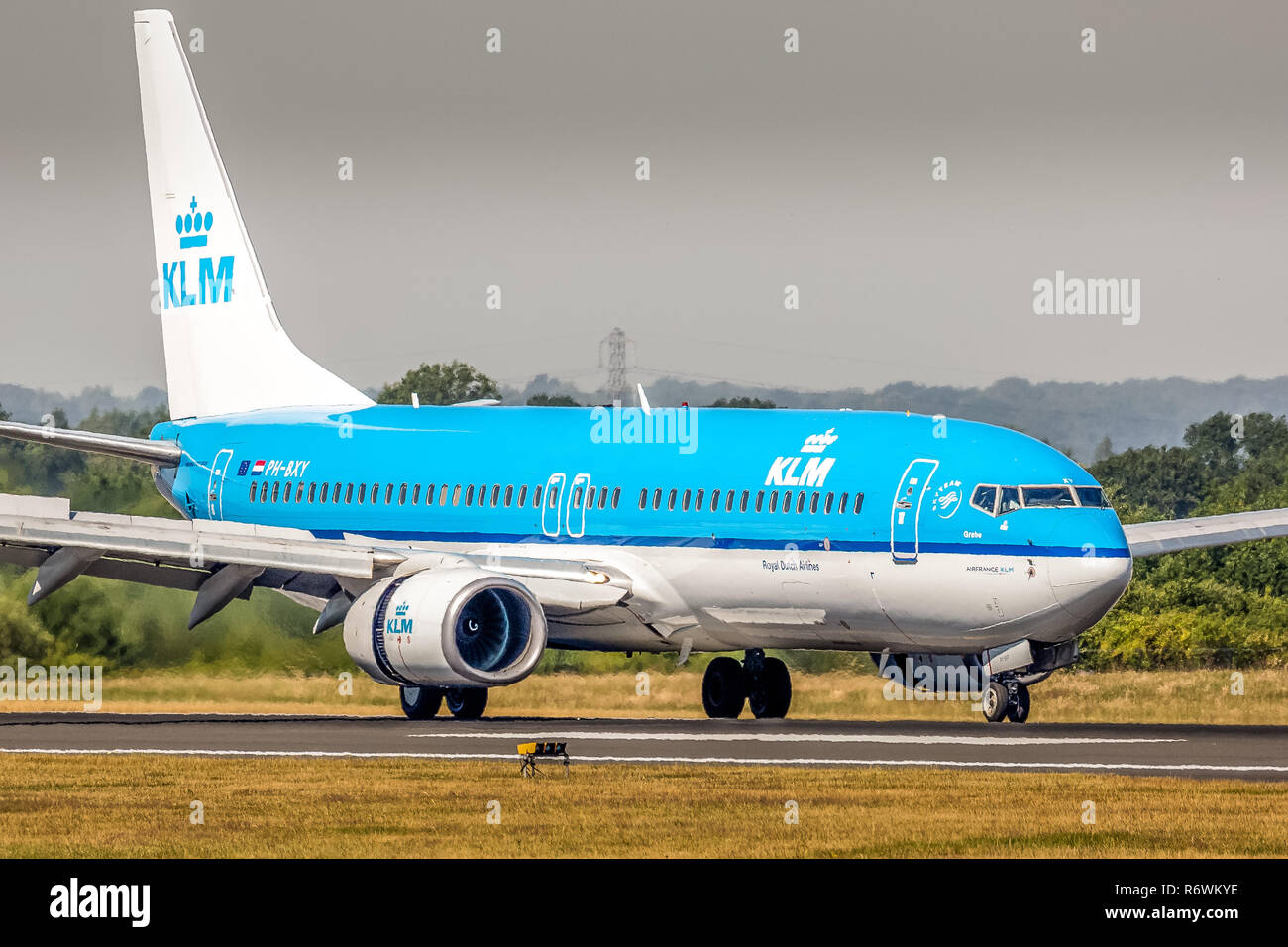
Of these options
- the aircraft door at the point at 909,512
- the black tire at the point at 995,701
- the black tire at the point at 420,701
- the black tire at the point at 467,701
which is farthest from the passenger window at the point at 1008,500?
the black tire at the point at 420,701

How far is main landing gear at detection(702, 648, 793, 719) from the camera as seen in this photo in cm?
4078

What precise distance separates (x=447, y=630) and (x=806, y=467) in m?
5.79

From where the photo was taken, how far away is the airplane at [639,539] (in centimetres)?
3500

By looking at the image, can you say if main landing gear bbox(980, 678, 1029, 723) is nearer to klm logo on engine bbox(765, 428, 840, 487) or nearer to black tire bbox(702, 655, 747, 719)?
klm logo on engine bbox(765, 428, 840, 487)

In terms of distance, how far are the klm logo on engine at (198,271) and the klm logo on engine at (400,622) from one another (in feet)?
46.0

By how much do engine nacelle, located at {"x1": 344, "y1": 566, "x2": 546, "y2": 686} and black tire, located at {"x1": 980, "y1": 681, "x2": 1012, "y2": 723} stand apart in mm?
6707

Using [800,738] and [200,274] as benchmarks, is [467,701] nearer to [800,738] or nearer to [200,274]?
[800,738]

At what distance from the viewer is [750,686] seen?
134ft

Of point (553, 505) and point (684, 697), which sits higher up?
point (553, 505)

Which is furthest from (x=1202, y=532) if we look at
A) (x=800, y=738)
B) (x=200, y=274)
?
(x=200, y=274)

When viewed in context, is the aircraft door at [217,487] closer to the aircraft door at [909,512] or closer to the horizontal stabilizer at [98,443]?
the horizontal stabilizer at [98,443]
